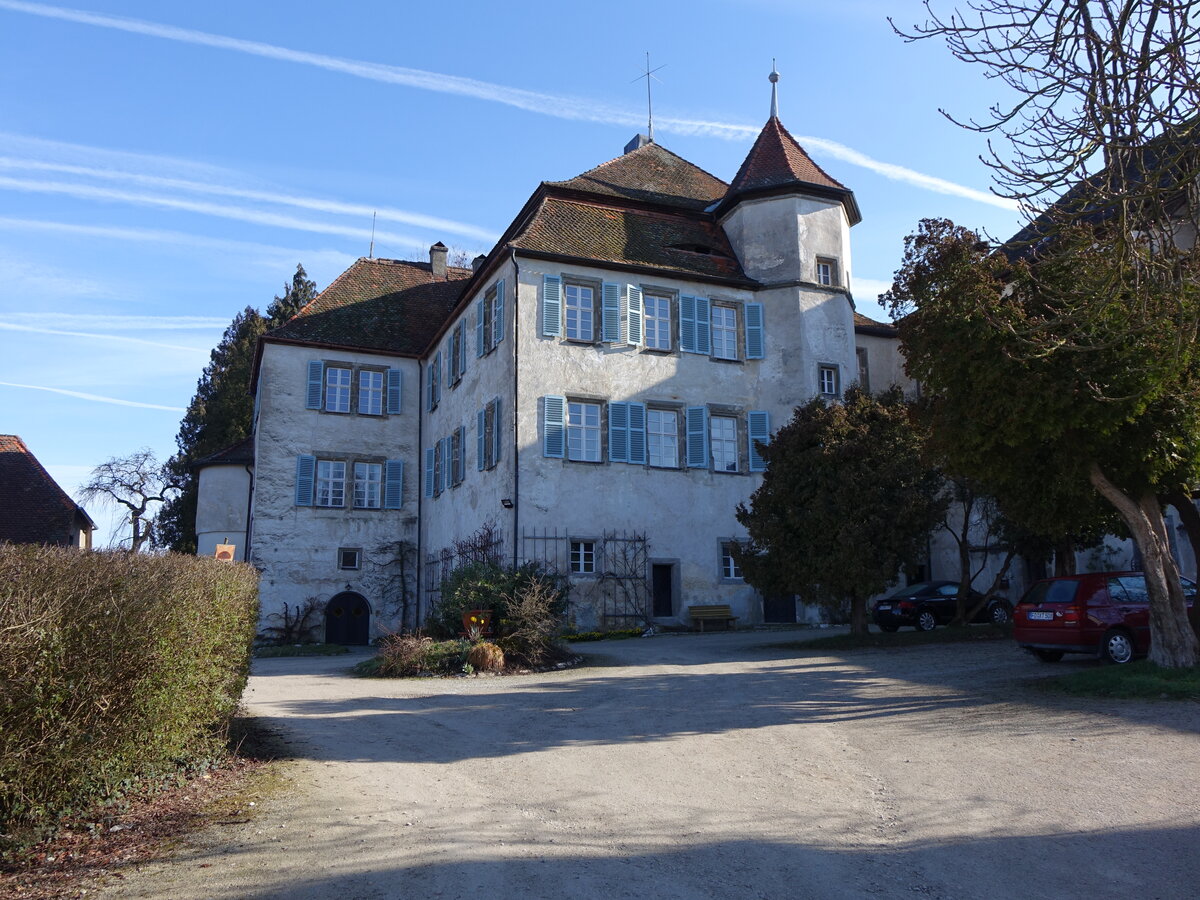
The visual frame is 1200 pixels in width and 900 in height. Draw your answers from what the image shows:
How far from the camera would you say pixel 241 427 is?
42656 mm

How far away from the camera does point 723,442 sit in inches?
1027

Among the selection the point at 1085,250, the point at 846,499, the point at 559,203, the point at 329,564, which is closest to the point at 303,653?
the point at 329,564

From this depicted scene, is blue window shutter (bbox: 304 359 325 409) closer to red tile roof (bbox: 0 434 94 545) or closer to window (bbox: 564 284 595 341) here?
red tile roof (bbox: 0 434 94 545)

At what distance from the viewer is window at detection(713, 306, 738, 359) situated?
1046 inches

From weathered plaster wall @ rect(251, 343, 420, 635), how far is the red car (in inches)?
846

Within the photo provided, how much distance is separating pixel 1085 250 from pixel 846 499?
9235 mm

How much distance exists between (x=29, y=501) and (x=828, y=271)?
93.2 ft

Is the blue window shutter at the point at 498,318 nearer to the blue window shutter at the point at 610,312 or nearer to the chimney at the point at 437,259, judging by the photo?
the blue window shutter at the point at 610,312

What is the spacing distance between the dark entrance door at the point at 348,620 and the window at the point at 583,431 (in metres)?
11.1

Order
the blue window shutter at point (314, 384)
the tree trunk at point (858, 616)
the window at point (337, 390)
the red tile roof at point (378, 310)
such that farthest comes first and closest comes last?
the red tile roof at point (378, 310)
the window at point (337, 390)
the blue window shutter at point (314, 384)
the tree trunk at point (858, 616)

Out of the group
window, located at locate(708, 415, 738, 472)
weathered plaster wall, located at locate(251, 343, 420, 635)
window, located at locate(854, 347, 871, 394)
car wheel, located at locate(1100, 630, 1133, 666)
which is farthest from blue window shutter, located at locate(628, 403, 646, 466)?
car wheel, located at locate(1100, 630, 1133, 666)

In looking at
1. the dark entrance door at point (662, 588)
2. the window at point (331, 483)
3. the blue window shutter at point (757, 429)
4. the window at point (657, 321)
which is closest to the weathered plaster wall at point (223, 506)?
the window at point (331, 483)

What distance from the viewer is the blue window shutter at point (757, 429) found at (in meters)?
26.1

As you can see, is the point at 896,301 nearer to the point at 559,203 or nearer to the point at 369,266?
the point at 559,203
